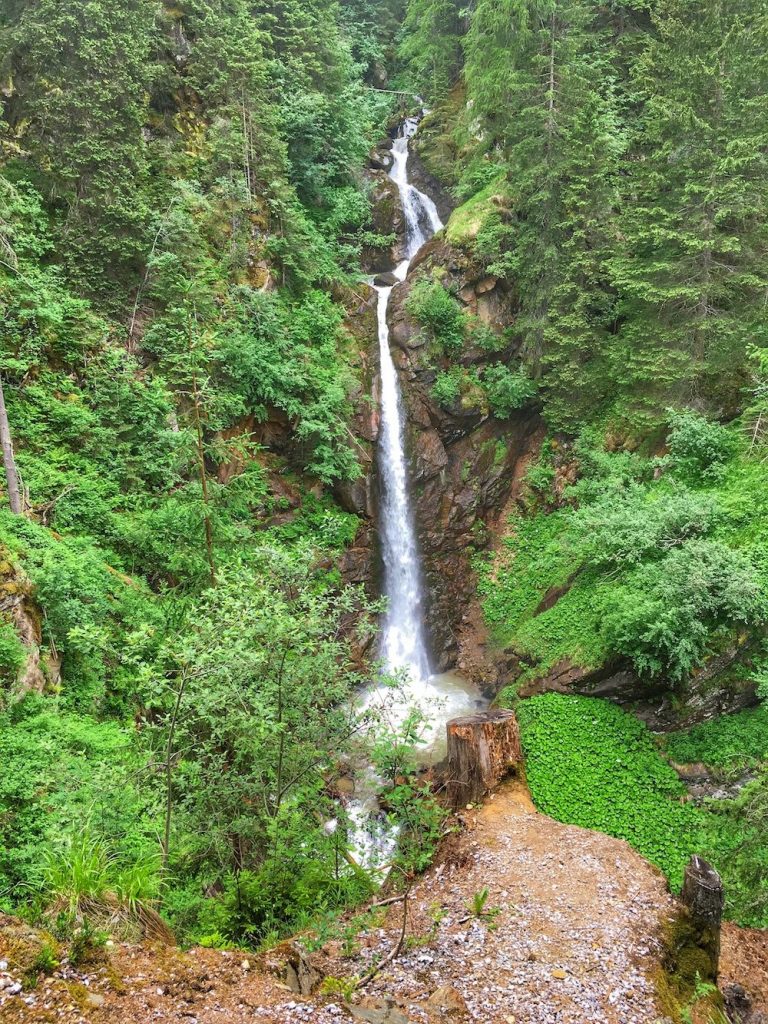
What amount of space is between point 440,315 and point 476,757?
12175 mm

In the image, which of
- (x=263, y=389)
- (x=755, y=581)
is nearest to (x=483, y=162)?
(x=263, y=389)

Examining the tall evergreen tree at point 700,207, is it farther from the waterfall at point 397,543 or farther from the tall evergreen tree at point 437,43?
the tall evergreen tree at point 437,43

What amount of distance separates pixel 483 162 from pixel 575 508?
11984 millimetres

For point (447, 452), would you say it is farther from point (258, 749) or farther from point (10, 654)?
point (258, 749)

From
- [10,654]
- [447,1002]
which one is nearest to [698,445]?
[447,1002]

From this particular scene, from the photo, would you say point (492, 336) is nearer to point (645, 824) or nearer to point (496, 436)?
point (496, 436)

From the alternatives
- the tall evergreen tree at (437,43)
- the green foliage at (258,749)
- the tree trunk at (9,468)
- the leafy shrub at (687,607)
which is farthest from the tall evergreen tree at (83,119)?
the tall evergreen tree at (437,43)

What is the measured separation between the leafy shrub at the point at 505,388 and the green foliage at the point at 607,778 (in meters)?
8.61

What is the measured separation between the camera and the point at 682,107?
11922mm

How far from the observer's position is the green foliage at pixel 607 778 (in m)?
8.20

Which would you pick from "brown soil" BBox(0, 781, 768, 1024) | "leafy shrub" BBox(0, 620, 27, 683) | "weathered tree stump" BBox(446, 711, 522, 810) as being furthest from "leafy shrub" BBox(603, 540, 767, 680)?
"leafy shrub" BBox(0, 620, 27, 683)

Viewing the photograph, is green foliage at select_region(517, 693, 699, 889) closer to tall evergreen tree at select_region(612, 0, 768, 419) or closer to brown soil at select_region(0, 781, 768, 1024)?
brown soil at select_region(0, 781, 768, 1024)

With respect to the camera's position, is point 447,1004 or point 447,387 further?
point 447,387

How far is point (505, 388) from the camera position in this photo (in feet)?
52.6
